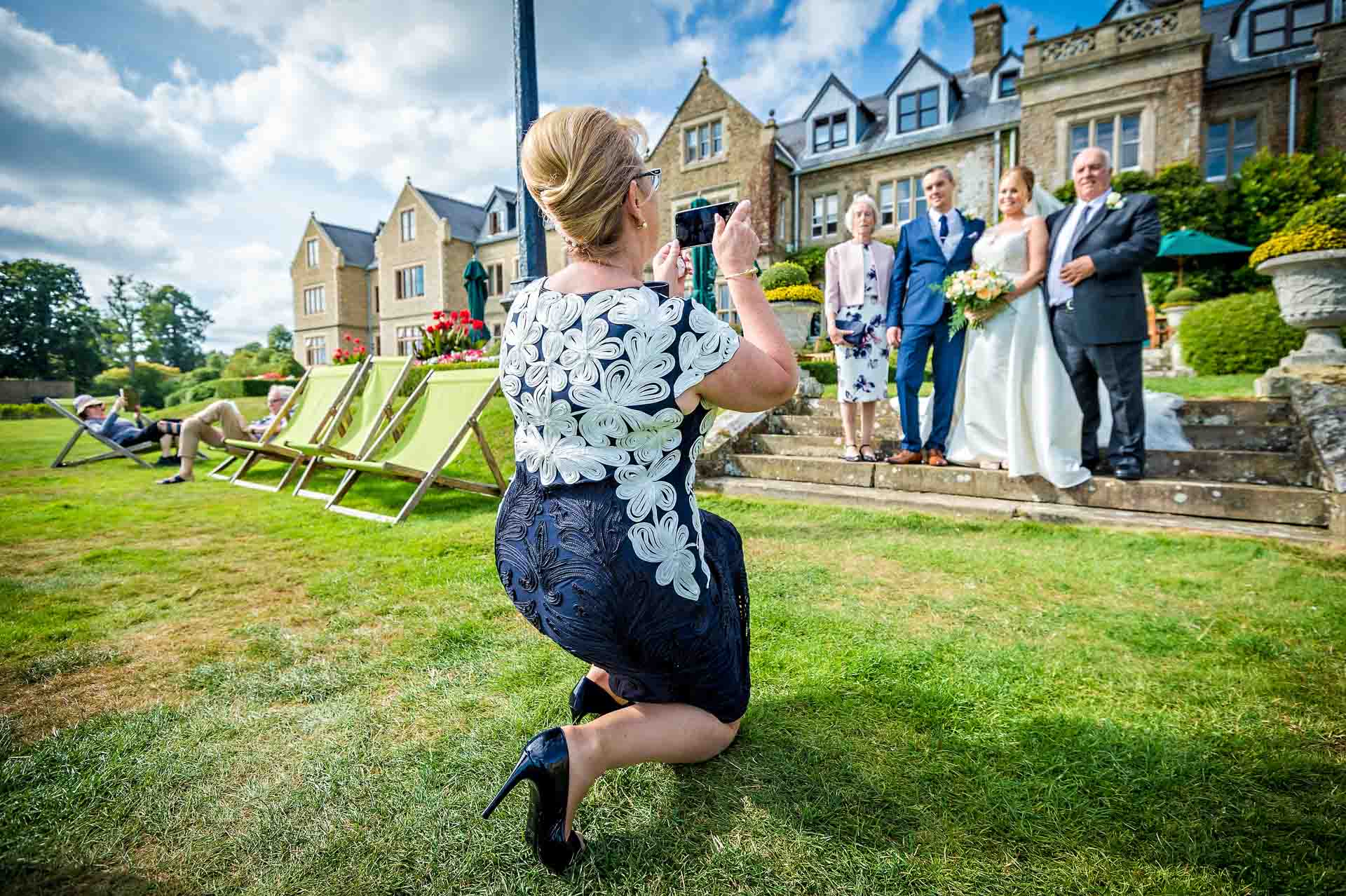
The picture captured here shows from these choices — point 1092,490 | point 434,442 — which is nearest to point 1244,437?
point 1092,490

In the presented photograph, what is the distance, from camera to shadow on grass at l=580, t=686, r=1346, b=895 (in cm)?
133

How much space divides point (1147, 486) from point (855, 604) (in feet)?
9.07

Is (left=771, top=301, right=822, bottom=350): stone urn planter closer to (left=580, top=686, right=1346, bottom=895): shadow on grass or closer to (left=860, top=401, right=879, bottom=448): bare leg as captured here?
(left=860, top=401, right=879, bottom=448): bare leg

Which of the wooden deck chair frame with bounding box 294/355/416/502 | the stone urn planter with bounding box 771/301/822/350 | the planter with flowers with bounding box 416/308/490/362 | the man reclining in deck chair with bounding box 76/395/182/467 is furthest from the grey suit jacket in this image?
the man reclining in deck chair with bounding box 76/395/182/467

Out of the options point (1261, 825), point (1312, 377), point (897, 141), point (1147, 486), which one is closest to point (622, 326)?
point (1261, 825)

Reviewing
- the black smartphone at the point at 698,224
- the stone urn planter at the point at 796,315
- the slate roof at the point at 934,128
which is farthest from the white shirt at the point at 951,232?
the slate roof at the point at 934,128

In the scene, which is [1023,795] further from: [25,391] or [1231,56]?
[25,391]

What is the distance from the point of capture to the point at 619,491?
137 centimetres

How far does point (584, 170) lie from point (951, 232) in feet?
15.4

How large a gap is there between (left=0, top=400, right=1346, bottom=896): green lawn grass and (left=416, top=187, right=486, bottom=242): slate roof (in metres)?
34.4

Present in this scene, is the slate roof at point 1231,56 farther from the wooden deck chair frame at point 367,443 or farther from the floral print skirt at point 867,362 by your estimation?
the wooden deck chair frame at point 367,443

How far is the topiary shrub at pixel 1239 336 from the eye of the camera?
27.8 ft

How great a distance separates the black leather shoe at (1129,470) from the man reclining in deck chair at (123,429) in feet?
33.7

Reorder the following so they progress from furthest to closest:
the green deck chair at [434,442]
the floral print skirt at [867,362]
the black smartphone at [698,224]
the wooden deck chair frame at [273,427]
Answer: the wooden deck chair frame at [273,427] < the floral print skirt at [867,362] < the green deck chair at [434,442] < the black smartphone at [698,224]
